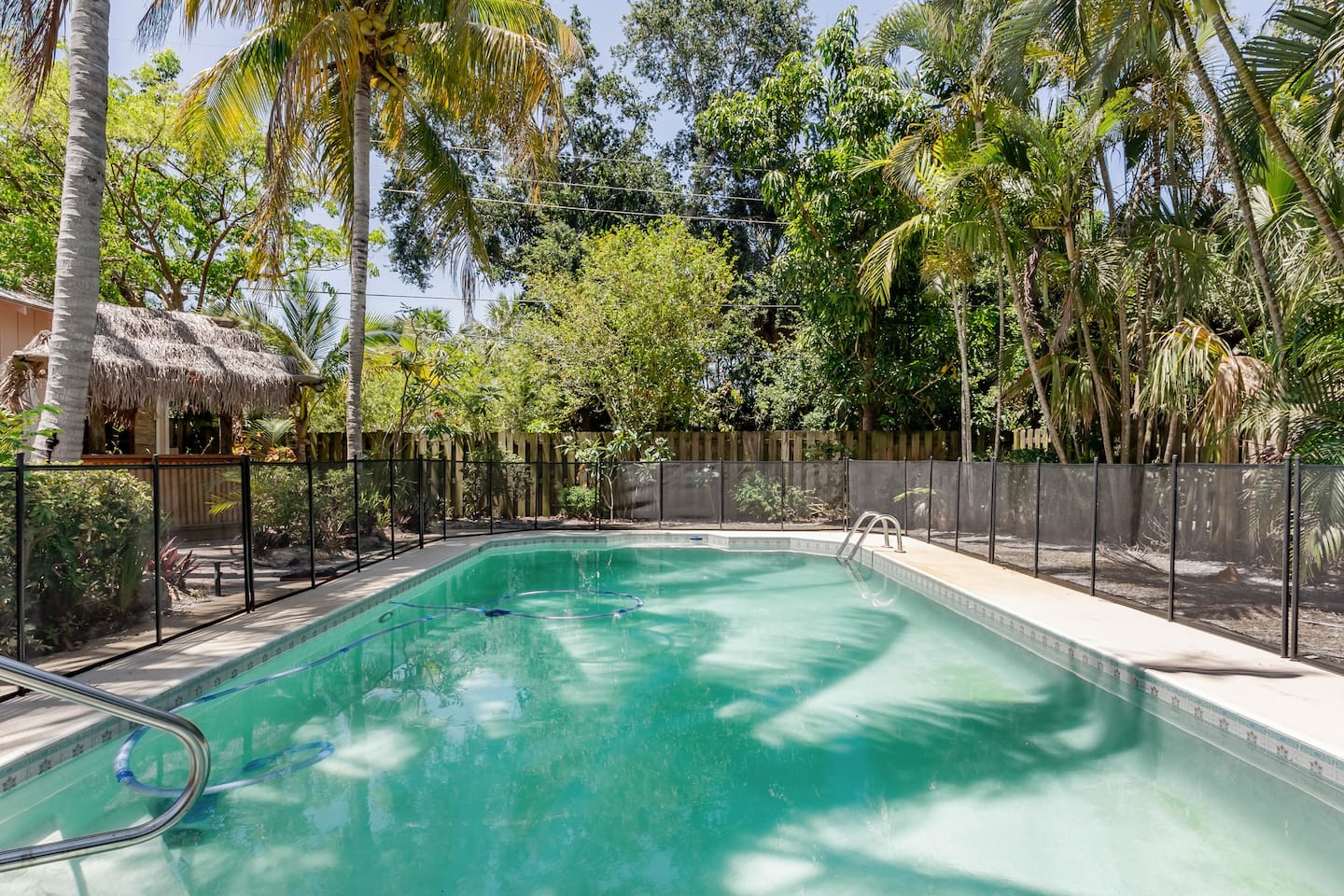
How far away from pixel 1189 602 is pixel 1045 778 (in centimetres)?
299

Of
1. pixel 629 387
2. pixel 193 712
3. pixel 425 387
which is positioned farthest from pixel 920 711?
pixel 425 387

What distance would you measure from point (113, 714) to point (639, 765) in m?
2.89

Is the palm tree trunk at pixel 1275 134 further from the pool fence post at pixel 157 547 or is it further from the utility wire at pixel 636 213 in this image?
the utility wire at pixel 636 213

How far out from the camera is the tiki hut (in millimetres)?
11031

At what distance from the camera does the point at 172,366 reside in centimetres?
1155

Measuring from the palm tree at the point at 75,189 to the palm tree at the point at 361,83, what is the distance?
9.69ft

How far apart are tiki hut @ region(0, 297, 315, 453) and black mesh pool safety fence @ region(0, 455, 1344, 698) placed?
4.17 ft

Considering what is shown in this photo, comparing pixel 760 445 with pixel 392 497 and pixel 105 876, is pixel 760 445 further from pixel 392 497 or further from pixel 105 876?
pixel 105 876

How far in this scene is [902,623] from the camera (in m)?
7.67

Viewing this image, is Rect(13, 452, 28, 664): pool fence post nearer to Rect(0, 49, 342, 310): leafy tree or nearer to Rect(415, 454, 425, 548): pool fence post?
Rect(415, 454, 425, 548): pool fence post

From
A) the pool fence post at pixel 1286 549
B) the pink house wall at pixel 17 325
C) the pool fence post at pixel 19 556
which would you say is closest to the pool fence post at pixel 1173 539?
the pool fence post at pixel 1286 549

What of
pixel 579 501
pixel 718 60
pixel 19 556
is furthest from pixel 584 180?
pixel 19 556

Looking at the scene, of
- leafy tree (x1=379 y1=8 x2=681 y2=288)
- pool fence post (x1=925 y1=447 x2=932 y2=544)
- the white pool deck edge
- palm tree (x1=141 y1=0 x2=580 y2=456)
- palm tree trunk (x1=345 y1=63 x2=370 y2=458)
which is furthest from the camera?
leafy tree (x1=379 y1=8 x2=681 y2=288)

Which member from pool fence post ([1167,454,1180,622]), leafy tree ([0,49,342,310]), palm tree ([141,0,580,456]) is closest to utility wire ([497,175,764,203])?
leafy tree ([0,49,342,310])
